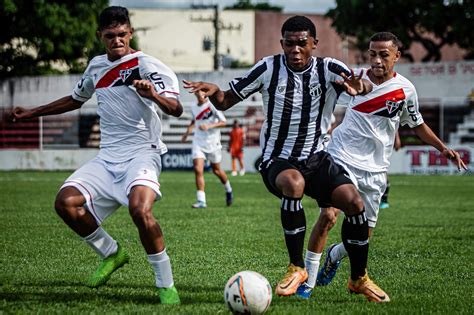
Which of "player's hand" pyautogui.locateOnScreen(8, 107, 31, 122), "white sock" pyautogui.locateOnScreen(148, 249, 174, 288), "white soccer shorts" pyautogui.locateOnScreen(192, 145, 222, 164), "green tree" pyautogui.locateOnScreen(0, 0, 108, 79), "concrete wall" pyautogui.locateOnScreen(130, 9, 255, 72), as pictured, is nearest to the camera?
"white sock" pyautogui.locateOnScreen(148, 249, 174, 288)

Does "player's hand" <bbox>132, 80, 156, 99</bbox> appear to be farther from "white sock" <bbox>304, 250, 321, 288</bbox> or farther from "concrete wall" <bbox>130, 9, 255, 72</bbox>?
"concrete wall" <bbox>130, 9, 255, 72</bbox>

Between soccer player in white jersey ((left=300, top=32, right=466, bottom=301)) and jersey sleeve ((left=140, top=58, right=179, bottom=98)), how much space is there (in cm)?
183

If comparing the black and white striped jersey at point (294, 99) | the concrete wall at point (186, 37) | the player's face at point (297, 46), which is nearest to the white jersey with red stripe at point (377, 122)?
the black and white striped jersey at point (294, 99)

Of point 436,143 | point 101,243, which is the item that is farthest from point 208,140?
point 101,243

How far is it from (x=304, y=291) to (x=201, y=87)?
6.30 feet

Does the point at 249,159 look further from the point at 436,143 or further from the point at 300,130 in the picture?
the point at 300,130

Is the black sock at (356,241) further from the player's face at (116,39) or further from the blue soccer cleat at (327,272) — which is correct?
the player's face at (116,39)

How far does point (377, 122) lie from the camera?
7746mm

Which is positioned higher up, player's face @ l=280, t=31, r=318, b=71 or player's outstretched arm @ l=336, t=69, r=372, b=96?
player's face @ l=280, t=31, r=318, b=71

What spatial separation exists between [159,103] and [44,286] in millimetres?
2158

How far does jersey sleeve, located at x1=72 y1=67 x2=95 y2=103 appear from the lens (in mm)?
7398

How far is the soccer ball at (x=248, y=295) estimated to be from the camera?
233 inches

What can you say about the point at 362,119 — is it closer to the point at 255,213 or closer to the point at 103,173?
the point at 103,173

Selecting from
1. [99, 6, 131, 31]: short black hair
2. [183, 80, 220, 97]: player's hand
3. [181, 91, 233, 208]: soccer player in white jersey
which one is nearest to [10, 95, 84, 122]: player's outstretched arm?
[99, 6, 131, 31]: short black hair
